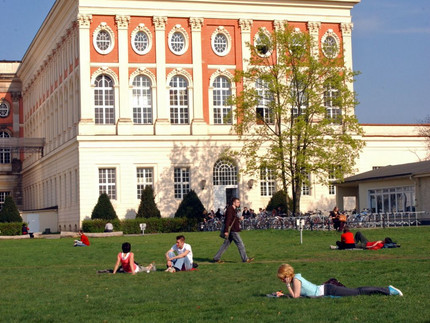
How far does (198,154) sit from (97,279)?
42.5 m

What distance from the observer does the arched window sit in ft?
212

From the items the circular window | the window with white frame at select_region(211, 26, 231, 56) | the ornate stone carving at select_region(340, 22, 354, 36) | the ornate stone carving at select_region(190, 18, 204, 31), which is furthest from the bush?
the circular window

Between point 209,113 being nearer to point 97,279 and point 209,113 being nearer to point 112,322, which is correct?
point 97,279

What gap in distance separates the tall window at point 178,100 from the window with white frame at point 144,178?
411 centimetres

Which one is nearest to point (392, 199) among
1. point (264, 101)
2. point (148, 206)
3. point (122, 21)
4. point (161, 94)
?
point (264, 101)

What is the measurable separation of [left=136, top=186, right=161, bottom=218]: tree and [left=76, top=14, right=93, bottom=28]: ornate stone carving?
12.5 m

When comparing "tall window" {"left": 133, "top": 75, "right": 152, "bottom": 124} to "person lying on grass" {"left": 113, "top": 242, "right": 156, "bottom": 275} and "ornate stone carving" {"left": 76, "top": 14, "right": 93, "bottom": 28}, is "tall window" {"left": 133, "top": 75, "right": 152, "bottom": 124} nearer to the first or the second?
"ornate stone carving" {"left": 76, "top": 14, "right": 93, "bottom": 28}

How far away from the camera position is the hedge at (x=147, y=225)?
183ft

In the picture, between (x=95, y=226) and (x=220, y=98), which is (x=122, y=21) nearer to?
(x=220, y=98)

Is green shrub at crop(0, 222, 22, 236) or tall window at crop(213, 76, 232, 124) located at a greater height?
tall window at crop(213, 76, 232, 124)

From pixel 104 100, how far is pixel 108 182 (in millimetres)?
5826

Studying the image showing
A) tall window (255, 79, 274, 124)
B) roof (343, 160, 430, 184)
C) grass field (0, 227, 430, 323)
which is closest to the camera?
grass field (0, 227, 430, 323)

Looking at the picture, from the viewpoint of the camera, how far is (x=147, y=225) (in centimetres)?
5672

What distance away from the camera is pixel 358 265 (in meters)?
22.7
